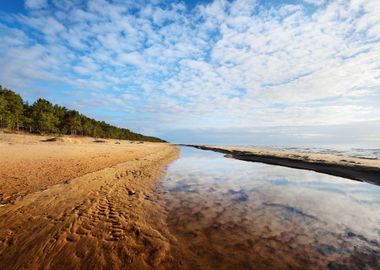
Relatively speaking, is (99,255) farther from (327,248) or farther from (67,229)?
(327,248)

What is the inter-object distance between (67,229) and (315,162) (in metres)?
29.2

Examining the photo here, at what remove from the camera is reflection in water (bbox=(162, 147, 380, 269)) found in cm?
586

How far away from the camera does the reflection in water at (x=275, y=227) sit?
5863 mm

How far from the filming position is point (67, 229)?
6824mm

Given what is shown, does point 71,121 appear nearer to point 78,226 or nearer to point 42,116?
point 42,116

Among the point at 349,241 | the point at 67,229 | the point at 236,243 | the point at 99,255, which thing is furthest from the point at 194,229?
the point at 349,241

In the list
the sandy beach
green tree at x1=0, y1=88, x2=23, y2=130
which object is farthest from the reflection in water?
green tree at x1=0, y1=88, x2=23, y2=130

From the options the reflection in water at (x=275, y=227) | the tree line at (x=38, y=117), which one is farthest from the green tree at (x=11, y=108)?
the reflection in water at (x=275, y=227)

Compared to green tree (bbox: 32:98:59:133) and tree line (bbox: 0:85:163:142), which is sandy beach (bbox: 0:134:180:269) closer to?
tree line (bbox: 0:85:163:142)

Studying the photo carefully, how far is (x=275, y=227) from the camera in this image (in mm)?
8125

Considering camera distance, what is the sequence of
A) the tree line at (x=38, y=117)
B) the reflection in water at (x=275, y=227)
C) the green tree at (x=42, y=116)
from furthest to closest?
the green tree at (x=42, y=116) < the tree line at (x=38, y=117) < the reflection in water at (x=275, y=227)

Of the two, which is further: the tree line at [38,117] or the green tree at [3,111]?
the tree line at [38,117]

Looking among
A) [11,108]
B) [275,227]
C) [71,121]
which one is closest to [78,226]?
[275,227]

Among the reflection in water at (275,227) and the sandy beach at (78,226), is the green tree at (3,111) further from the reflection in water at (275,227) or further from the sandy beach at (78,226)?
the reflection in water at (275,227)
